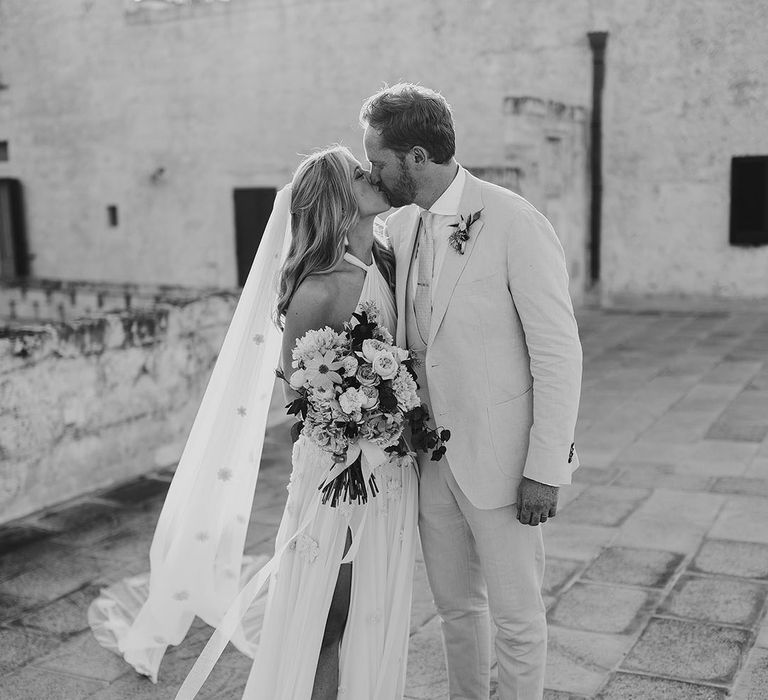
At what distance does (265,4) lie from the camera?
598 inches

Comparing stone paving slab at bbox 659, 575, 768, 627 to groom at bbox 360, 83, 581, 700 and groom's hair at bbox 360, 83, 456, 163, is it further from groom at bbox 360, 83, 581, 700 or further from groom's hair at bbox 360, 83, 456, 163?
groom's hair at bbox 360, 83, 456, 163

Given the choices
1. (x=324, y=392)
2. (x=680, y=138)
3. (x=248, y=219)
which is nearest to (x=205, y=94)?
(x=248, y=219)

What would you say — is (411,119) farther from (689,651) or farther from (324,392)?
(689,651)

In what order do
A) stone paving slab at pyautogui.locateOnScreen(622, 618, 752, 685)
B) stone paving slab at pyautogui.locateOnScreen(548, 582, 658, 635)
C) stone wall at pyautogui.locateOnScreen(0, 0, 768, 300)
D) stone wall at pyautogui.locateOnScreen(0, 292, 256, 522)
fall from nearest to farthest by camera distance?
stone paving slab at pyautogui.locateOnScreen(622, 618, 752, 685), stone paving slab at pyautogui.locateOnScreen(548, 582, 658, 635), stone wall at pyautogui.locateOnScreen(0, 292, 256, 522), stone wall at pyautogui.locateOnScreen(0, 0, 768, 300)

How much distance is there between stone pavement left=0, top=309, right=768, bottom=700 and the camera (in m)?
3.76

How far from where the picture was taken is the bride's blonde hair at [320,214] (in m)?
3.06

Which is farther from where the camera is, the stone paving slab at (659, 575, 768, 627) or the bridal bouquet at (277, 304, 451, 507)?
the stone paving slab at (659, 575, 768, 627)

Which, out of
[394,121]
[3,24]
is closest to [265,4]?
[3,24]

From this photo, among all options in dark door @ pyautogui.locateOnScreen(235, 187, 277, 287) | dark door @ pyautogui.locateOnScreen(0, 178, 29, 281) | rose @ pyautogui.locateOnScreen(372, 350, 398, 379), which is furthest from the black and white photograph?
dark door @ pyautogui.locateOnScreen(0, 178, 29, 281)

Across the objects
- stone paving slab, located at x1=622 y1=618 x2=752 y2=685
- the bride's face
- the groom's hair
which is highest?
the groom's hair

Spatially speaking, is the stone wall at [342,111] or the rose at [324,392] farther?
the stone wall at [342,111]

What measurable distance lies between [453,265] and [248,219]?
13.1 metres

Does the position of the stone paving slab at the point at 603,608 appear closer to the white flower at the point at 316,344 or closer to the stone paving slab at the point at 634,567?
the stone paving slab at the point at 634,567

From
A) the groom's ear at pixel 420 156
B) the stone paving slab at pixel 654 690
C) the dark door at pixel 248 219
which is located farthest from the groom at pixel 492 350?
the dark door at pixel 248 219
